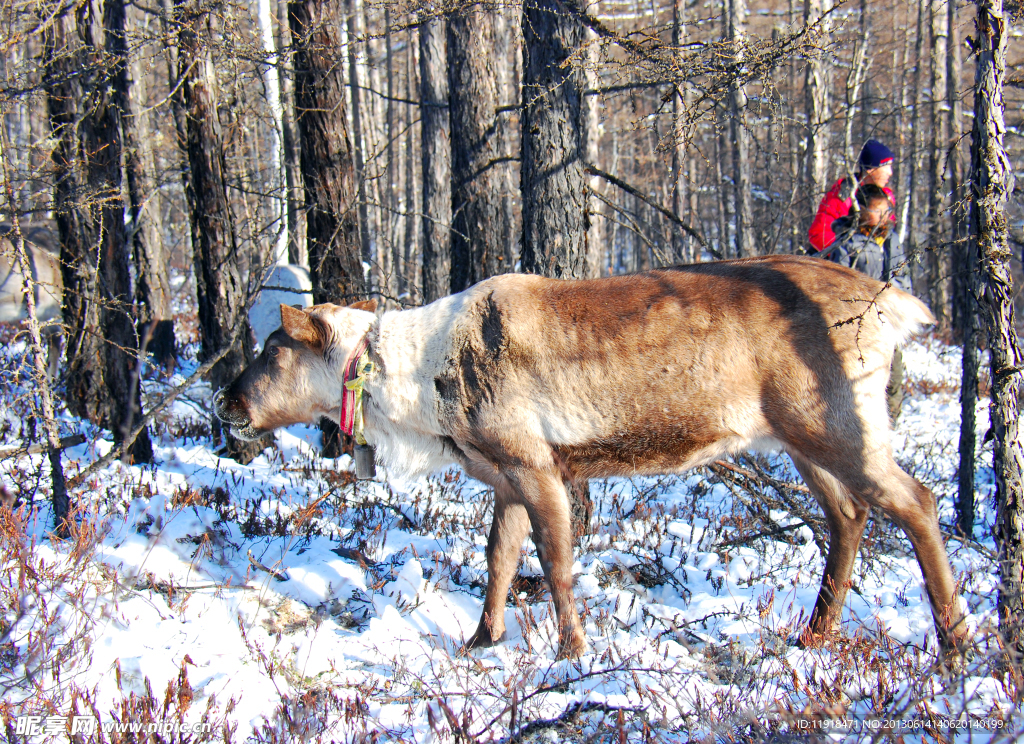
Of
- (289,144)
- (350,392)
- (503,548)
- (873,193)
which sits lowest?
(503,548)

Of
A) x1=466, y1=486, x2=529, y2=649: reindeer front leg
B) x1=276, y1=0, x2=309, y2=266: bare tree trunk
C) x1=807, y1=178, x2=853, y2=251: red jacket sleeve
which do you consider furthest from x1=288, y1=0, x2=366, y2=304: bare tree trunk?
x1=807, y1=178, x2=853, y2=251: red jacket sleeve

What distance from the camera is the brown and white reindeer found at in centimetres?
364

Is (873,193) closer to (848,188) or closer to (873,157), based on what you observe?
(848,188)

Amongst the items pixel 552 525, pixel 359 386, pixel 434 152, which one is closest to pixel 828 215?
pixel 552 525

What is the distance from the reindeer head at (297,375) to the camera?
4.31 meters

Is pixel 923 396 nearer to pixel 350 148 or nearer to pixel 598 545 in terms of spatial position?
pixel 598 545

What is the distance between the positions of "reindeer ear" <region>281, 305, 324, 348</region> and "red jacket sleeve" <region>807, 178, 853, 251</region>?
14.6 ft

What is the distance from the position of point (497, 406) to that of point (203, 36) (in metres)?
4.59

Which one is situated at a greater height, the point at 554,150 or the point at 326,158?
the point at 326,158

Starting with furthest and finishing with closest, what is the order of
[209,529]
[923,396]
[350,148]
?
[923,396] → [350,148] → [209,529]

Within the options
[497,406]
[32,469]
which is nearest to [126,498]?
[32,469]

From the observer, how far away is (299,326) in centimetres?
426

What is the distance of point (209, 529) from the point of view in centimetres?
505

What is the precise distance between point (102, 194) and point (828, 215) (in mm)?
6235
